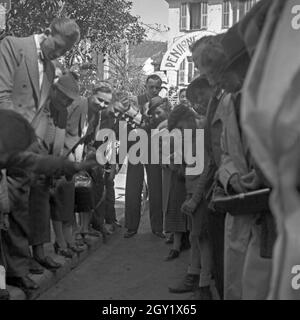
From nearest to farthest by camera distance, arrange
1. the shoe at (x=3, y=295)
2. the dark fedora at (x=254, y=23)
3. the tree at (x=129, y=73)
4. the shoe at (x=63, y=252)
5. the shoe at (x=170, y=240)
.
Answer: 1. the dark fedora at (x=254, y=23)
2. the shoe at (x=3, y=295)
3. the shoe at (x=63, y=252)
4. the shoe at (x=170, y=240)
5. the tree at (x=129, y=73)

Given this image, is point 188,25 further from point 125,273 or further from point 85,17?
point 125,273

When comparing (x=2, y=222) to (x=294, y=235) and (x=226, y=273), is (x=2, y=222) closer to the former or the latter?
(x=226, y=273)

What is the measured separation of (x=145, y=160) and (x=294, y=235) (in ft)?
16.6

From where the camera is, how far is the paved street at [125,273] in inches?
160

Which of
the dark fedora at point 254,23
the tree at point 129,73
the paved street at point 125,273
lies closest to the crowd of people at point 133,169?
the dark fedora at point 254,23

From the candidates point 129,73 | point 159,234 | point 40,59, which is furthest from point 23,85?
point 129,73

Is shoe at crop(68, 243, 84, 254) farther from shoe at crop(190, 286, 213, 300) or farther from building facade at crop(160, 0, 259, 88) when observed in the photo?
building facade at crop(160, 0, 259, 88)

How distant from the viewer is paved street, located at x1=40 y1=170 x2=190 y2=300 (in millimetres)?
4074

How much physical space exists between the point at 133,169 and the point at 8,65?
9.23 ft

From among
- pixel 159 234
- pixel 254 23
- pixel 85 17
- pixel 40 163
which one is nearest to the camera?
pixel 254 23

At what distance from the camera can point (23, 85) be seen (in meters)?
3.59

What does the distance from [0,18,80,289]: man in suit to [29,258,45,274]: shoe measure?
0.36 metres

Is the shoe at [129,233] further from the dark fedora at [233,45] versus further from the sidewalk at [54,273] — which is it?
the dark fedora at [233,45]

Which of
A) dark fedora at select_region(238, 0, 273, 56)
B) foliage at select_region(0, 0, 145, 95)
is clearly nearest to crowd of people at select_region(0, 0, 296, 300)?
dark fedora at select_region(238, 0, 273, 56)
